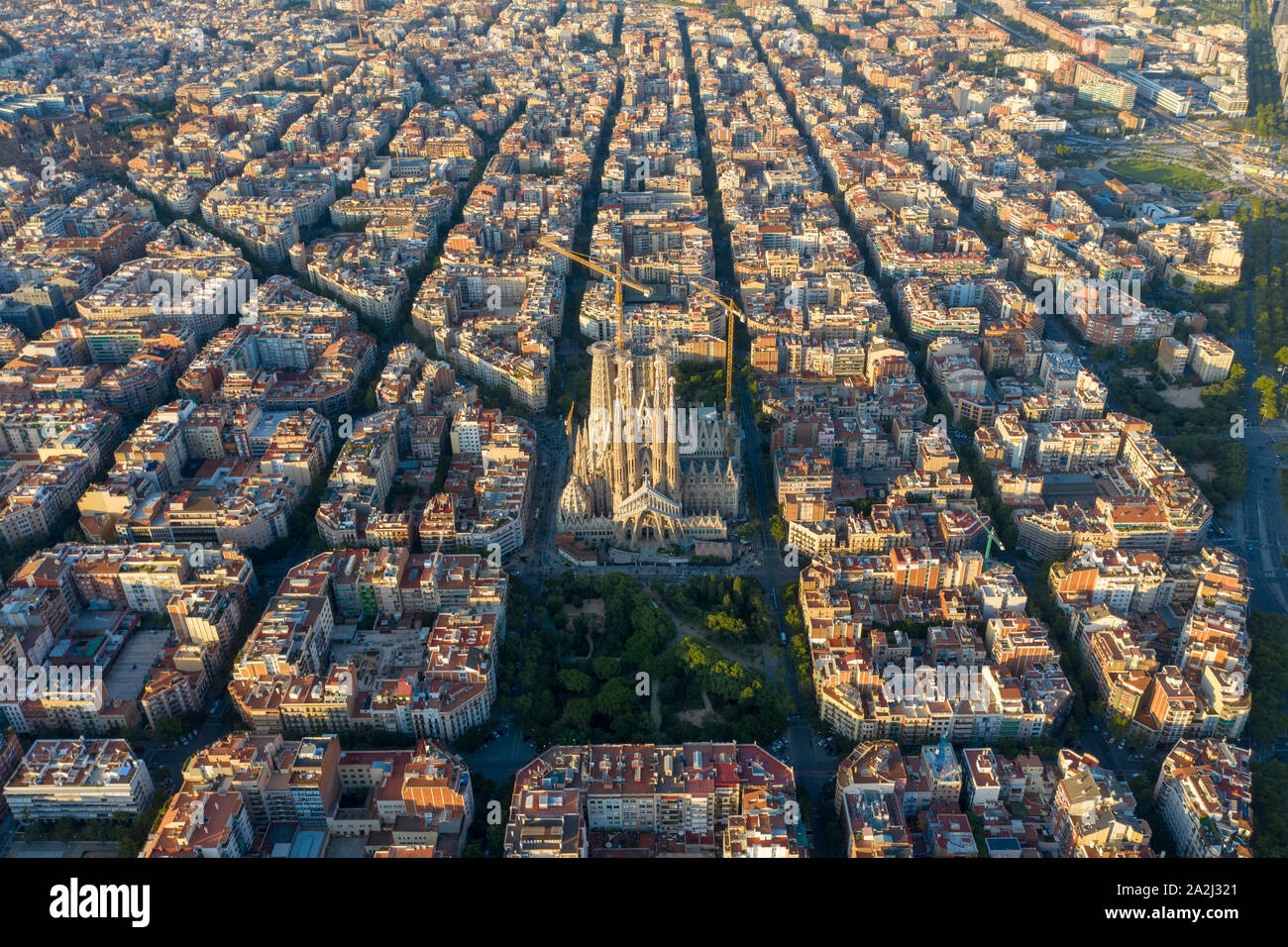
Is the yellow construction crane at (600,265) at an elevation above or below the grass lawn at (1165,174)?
below

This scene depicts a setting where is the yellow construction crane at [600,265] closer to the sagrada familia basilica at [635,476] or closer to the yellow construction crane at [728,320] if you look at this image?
the yellow construction crane at [728,320]

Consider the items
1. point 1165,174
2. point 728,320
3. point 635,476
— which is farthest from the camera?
point 1165,174

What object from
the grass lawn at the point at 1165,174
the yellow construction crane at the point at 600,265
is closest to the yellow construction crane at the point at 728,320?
the yellow construction crane at the point at 600,265

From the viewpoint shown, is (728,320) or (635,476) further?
(728,320)

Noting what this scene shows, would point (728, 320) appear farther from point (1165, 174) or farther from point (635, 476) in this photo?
point (1165, 174)

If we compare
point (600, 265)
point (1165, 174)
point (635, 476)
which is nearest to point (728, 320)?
point (600, 265)

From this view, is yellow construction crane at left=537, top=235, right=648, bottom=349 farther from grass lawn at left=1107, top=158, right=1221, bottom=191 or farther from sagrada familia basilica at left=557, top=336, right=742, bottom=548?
grass lawn at left=1107, top=158, right=1221, bottom=191

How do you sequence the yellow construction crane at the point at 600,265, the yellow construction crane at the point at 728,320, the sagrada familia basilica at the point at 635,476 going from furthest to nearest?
the yellow construction crane at the point at 600,265
the yellow construction crane at the point at 728,320
the sagrada familia basilica at the point at 635,476
